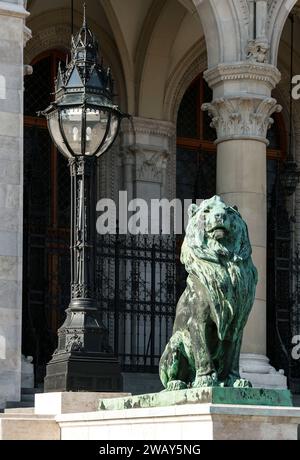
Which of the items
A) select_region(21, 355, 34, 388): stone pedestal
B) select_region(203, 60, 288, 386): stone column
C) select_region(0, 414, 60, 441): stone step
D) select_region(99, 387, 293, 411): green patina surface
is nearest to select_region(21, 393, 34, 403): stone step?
select_region(21, 355, 34, 388): stone pedestal

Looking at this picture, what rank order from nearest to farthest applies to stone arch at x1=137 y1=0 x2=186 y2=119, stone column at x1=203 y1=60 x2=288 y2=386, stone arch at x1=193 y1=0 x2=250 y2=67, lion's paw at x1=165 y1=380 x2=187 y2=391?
lion's paw at x1=165 y1=380 x2=187 y2=391 → stone column at x1=203 y1=60 x2=288 y2=386 → stone arch at x1=193 y1=0 x2=250 y2=67 → stone arch at x1=137 y1=0 x2=186 y2=119

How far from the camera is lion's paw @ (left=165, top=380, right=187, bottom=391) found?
37.1 ft

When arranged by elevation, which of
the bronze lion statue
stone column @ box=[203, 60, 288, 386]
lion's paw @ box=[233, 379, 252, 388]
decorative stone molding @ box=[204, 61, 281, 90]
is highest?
decorative stone molding @ box=[204, 61, 281, 90]

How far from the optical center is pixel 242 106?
20750mm

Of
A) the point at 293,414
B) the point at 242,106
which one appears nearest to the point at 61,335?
the point at 293,414

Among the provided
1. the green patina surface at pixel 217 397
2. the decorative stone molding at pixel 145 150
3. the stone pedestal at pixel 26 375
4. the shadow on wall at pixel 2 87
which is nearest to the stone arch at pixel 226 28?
the shadow on wall at pixel 2 87

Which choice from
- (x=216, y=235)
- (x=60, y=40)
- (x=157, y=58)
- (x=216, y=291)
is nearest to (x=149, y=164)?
(x=157, y=58)

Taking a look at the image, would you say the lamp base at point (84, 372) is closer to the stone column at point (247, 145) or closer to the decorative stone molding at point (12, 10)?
the decorative stone molding at point (12, 10)

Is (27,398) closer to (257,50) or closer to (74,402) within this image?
(74,402)

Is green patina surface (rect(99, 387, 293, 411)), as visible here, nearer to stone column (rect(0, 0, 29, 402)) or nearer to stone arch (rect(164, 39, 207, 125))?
stone column (rect(0, 0, 29, 402))

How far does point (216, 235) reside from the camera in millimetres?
10938

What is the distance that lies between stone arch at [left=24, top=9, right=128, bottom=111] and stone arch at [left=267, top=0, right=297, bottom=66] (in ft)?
18.4

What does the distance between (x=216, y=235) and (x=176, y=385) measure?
1290 mm

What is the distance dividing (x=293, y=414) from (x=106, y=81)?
514 cm
